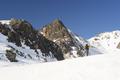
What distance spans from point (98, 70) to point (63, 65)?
214cm

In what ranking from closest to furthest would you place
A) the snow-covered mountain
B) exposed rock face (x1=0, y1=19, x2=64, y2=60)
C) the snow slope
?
the snow slope
the snow-covered mountain
exposed rock face (x1=0, y1=19, x2=64, y2=60)

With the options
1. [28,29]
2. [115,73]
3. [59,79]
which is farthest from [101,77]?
[28,29]

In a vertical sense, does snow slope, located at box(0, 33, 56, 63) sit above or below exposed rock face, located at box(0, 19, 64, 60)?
below

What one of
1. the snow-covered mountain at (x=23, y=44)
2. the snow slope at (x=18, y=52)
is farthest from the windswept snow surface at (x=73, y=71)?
the snow-covered mountain at (x=23, y=44)

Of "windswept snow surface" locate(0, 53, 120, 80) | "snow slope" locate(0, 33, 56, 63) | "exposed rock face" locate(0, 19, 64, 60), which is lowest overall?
"windswept snow surface" locate(0, 53, 120, 80)

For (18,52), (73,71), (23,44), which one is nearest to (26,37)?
(23,44)

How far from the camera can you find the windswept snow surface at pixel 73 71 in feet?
43.0

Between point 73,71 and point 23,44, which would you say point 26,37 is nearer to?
point 23,44

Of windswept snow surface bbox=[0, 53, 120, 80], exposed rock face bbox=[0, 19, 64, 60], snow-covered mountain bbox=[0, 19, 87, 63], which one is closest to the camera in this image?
windswept snow surface bbox=[0, 53, 120, 80]

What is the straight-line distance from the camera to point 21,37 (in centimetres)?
8819

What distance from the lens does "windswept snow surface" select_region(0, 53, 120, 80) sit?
13102 millimetres

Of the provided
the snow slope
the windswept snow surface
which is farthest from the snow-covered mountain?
the windswept snow surface

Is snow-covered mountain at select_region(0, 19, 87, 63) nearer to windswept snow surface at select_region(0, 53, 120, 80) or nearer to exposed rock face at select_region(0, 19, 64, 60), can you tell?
exposed rock face at select_region(0, 19, 64, 60)

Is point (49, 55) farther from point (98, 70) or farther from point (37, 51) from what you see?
point (98, 70)
